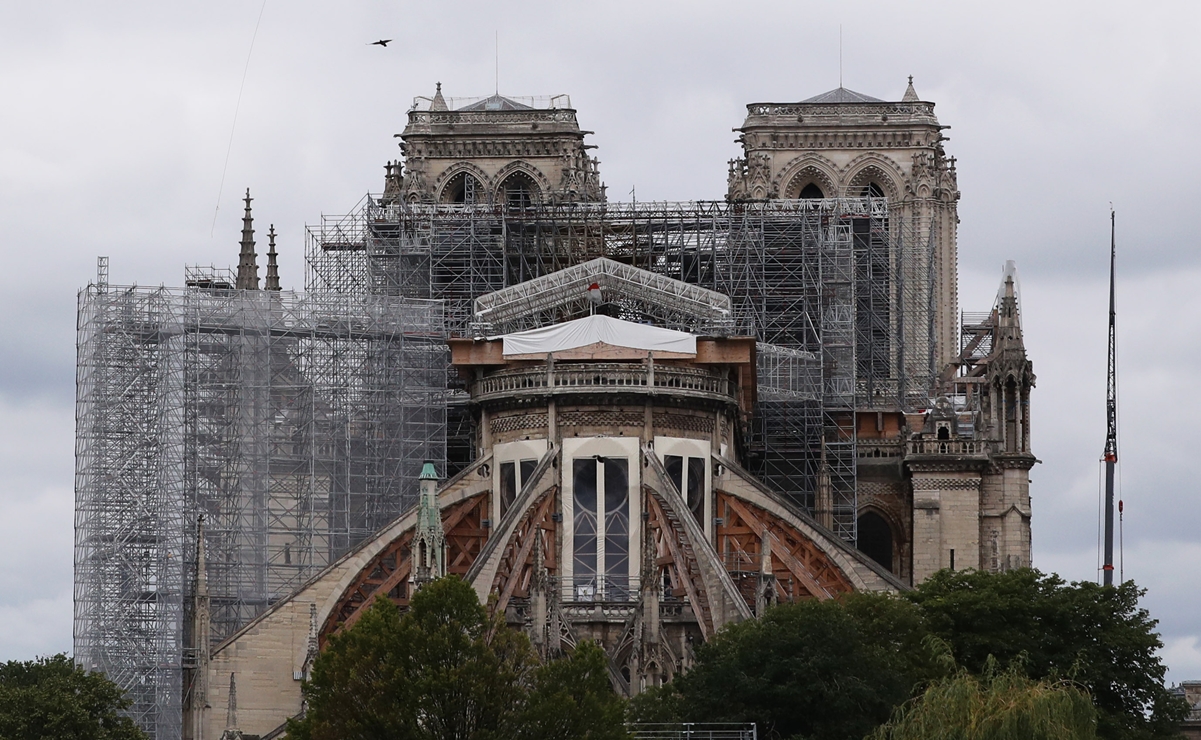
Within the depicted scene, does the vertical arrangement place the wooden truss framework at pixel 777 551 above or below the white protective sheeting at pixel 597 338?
below

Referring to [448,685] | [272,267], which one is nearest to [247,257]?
[272,267]

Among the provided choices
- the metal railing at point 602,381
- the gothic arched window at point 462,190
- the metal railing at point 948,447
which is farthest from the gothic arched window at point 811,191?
the metal railing at point 602,381

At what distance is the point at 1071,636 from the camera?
95250mm

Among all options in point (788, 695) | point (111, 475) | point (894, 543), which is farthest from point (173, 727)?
point (894, 543)

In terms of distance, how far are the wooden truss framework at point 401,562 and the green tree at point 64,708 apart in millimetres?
10490

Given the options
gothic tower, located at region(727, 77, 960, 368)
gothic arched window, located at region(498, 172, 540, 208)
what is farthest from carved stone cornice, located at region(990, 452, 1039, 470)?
gothic arched window, located at region(498, 172, 540, 208)

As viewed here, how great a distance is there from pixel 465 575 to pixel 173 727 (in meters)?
9.29

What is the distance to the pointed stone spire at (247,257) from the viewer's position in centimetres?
12756

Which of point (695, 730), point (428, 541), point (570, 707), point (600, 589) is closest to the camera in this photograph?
point (570, 707)

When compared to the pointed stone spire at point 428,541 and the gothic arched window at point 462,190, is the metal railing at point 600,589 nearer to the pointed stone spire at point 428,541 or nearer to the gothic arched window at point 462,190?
the pointed stone spire at point 428,541

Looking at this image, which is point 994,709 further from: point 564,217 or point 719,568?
point 564,217

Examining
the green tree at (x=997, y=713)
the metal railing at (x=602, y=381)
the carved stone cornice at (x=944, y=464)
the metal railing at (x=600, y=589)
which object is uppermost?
the metal railing at (x=602, y=381)

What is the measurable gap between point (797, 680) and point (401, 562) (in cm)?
2195

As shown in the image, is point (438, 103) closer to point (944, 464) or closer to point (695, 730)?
point (944, 464)
